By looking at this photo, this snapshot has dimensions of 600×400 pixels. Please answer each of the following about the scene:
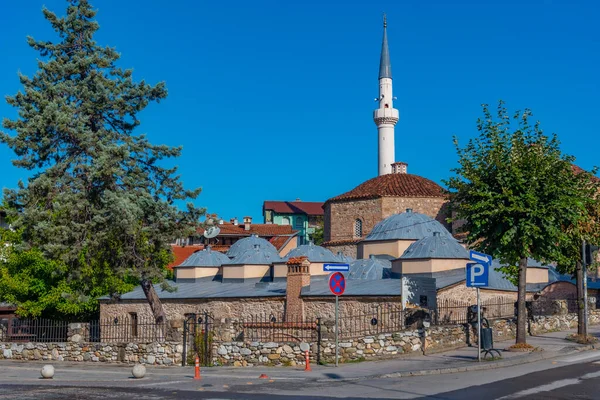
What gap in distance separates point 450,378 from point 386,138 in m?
56.3

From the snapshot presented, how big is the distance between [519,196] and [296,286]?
14836 mm

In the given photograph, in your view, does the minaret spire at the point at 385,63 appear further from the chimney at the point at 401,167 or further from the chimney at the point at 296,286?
the chimney at the point at 296,286

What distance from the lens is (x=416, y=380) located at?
15219 millimetres

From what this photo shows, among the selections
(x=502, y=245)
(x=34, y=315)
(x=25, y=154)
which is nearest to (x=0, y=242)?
(x=34, y=315)

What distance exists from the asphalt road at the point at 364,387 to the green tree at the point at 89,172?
27.9 ft

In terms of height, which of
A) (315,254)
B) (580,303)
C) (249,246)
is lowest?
(580,303)

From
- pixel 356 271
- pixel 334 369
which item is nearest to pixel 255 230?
pixel 356 271

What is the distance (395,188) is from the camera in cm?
5553

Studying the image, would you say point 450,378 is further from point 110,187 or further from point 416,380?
point 110,187

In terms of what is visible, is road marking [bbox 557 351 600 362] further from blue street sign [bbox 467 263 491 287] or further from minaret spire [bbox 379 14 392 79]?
minaret spire [bbox 379 14 392 79]

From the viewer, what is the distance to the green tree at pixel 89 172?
81.2 feet

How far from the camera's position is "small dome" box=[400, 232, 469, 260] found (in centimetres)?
3447

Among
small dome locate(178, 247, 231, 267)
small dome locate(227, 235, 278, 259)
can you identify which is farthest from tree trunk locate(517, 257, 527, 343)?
small dome locate(178, 247, 231, 267)

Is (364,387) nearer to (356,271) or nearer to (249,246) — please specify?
(356,271)
